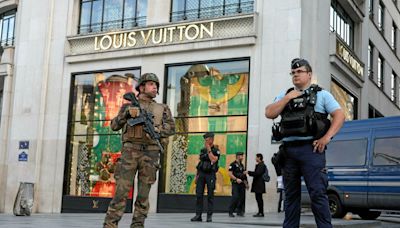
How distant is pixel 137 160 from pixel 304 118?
2.04 metres

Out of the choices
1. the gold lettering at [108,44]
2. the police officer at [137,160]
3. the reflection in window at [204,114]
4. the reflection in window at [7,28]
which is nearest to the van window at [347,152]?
the reflection in window at [204,114]

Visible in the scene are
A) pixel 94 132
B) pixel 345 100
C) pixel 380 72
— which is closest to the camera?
pixel 94 132

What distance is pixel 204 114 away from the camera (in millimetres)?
18812

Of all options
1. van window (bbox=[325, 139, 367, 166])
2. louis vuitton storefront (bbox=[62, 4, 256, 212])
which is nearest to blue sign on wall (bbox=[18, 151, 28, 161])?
louis vuitton storefront (bbox=[62, 4, 256, 212])

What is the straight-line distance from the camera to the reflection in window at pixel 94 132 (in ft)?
68.4

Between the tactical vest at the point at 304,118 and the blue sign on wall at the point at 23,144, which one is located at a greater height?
the blue sign on wall at the point at 23,144

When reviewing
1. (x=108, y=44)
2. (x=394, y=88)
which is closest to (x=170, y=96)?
(x=108, y=44)

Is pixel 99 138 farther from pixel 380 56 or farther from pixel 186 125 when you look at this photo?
pixel 380 56

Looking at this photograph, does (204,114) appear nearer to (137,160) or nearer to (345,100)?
(345,100)

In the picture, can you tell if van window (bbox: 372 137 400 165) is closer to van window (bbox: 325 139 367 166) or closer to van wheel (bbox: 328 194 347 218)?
van window (bbox: 325 139 367 166)

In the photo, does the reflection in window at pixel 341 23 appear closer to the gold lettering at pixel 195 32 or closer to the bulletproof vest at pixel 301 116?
the gold lettering at pixel 195 32

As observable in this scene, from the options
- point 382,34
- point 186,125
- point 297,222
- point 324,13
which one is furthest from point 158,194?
point 382,34

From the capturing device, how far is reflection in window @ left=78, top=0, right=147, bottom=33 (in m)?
21.1

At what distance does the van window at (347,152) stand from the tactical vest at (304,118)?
8.26 meters
